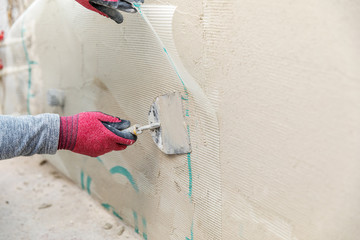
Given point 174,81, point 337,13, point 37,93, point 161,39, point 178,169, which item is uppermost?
point 337,13

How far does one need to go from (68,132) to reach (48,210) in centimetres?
96

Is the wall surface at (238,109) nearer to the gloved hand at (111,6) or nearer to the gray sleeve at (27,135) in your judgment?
the gloved hand at (111,6)

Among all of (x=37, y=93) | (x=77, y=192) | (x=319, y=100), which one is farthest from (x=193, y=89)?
(x=37, y=93)

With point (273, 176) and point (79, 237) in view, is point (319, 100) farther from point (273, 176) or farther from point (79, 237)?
point (79, 237)

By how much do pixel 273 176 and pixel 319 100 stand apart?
27 cm

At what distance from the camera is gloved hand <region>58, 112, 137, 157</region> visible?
1.28 meters

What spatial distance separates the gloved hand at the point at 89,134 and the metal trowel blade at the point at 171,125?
5.6 inches

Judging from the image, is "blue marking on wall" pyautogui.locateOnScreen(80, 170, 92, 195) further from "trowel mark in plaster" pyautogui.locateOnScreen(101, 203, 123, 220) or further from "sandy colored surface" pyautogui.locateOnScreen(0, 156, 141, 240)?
"trowel mark in plaster" pyautogui.locateOnScreen(101, 203, 123, 220)

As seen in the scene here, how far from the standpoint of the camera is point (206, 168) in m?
1.27

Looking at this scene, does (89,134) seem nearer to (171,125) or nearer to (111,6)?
(171,125)

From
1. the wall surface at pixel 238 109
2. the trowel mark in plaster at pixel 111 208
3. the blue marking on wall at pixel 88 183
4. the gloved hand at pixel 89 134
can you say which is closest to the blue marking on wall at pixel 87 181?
the blue marking on wall at pixel 88 183

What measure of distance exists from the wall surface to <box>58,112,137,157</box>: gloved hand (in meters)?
0.23

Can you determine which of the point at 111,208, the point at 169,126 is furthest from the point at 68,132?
the point at 111,208

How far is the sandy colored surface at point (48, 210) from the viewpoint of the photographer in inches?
71.8
